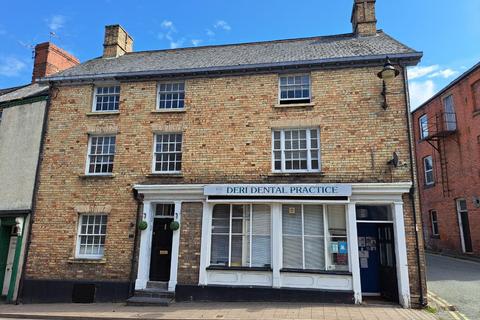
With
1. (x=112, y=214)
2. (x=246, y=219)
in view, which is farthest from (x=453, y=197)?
(x=112, y=214)

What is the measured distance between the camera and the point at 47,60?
17.8 meters

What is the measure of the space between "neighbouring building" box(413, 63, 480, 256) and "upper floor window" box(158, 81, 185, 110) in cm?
1632

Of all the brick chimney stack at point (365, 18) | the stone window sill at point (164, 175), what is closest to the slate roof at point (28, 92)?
the stone window sill at point (164, 175)

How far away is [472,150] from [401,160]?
38.9 feet

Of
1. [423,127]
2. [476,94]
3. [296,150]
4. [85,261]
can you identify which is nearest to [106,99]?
[85,261]

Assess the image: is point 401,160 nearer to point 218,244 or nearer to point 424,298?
point 424,298

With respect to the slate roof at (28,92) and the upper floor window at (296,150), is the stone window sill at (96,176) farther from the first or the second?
the upper floor window at (296,150)

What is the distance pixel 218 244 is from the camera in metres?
11.9

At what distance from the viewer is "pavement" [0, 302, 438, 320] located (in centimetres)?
936

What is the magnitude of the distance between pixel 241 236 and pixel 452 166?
16.5 meters

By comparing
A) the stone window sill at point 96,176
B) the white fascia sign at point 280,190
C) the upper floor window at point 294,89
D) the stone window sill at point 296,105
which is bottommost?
the white fascia sign at point 280,190

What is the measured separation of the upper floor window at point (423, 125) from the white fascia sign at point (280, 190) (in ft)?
56.0

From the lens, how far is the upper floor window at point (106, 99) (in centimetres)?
1391

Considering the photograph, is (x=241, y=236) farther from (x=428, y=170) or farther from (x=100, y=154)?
(x=428, y=170)
